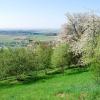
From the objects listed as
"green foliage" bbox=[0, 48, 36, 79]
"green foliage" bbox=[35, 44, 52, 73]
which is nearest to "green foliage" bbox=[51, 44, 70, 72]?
"green foliage" bbox=[35, 44, 52, 73]

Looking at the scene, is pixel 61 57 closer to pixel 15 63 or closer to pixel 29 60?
pixel 29 60

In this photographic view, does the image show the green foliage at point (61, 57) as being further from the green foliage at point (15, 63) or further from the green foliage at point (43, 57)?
the green foliage at point (15, 63)

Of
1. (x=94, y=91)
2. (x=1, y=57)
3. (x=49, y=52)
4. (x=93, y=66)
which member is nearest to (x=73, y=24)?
(x=49, y=52)

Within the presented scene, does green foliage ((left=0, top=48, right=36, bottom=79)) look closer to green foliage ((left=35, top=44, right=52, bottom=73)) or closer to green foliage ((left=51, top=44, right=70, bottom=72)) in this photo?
green foliage ((left=35, top=44, right=52, bottom=73))

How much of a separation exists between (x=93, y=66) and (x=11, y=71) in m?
32.0

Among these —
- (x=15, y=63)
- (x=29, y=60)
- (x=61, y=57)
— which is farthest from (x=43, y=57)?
(x=15, y=63)

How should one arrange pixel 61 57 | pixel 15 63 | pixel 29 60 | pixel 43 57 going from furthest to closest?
pixel 43 57 < pixel 61 57 < pixel 29 60 < pixel 15 63

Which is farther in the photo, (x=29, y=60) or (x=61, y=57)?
(x=61, y=57)

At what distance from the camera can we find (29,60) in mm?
54438

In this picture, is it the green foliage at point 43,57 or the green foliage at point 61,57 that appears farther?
the green foliage at point 43,57

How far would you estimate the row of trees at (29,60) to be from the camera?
51156mm

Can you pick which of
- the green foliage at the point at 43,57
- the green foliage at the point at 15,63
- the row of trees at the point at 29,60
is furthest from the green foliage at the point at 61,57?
the green foliage at the point at 15,63

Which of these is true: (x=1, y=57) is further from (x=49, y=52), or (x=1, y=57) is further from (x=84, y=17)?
(x=84, y=17)

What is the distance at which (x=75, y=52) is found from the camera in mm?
55750
